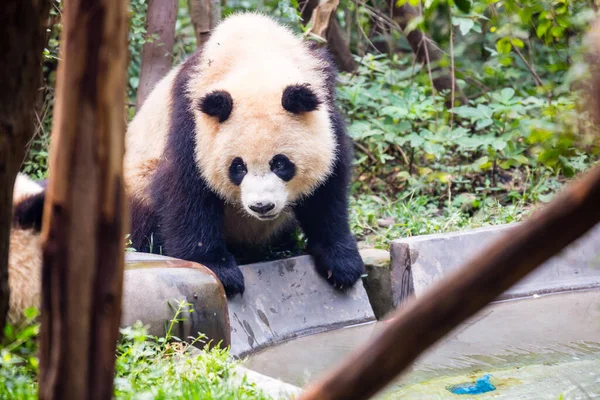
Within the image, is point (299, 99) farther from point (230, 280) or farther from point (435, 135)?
point (435, 135)

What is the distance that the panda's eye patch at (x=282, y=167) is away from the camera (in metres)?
4.84

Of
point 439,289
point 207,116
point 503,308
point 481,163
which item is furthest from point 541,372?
point 481,163

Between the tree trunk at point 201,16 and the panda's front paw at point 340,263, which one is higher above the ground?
the tree trunk at point 201,16

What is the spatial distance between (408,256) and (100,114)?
142 inches

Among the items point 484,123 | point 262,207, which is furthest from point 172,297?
point 484,123

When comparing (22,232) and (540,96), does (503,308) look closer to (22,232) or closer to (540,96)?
(22,232)

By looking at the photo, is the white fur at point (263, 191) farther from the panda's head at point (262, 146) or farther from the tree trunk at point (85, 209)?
the tree trunk at point (85, 209)

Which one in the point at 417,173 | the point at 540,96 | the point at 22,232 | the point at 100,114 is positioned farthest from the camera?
the point at 540,96

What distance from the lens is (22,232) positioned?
3.31m

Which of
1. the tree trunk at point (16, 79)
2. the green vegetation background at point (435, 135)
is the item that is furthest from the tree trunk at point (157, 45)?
the tree trunk at point (16, 79)

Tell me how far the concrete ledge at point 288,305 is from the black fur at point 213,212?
10 cm

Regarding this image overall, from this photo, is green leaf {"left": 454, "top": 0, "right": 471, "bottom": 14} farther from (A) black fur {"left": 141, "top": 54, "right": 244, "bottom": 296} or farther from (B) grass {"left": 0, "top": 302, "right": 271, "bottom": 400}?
(A) black fur {"left": 141, "top": 54, "right": 244, "bottom": 296}

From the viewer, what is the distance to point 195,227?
16.2 ft

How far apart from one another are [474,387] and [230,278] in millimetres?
1555
